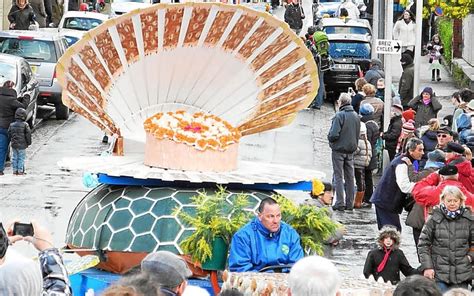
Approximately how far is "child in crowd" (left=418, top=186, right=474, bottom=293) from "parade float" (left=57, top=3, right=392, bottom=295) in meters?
1.23

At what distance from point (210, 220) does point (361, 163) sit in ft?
28.1

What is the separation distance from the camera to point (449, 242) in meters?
12.4

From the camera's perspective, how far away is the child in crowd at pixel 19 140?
Answer: 2148 centimetres

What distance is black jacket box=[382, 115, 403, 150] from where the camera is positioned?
68.4 feet

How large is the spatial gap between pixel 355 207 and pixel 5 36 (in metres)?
11.2

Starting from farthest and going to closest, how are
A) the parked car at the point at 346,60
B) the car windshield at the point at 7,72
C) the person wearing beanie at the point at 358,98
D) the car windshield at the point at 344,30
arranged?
the car windshield at the point at 344,30, the parked car at the point at 346,60, the car windshield at the point at 7,72, the person wearing beanie at the point at 358,98

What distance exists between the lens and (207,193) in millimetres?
11758

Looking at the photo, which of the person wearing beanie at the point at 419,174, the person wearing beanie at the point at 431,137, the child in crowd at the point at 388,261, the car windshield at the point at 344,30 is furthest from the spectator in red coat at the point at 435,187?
the car windshield at the point at 344,30

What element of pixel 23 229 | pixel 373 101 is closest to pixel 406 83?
pixel 373 101

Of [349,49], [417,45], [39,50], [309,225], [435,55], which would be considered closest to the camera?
[309,225]

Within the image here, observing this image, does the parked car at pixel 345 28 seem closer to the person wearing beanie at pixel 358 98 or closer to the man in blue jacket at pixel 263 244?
the person wearing beanie at pixel 358 98

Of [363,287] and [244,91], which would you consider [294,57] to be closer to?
[244,91]

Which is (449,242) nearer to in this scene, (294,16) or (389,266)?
(389,266)

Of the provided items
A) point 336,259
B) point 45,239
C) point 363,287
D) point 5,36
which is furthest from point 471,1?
point 45,239
